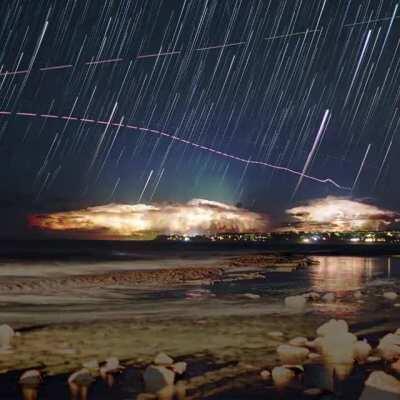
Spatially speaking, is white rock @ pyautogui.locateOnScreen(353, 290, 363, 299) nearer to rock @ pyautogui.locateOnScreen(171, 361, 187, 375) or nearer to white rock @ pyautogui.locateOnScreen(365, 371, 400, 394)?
rock @ pyautogui.locateOnScreen(171, 361, 187, 375)

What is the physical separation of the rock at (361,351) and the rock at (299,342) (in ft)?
4.20

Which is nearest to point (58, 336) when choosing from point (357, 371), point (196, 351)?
point (196, 351)

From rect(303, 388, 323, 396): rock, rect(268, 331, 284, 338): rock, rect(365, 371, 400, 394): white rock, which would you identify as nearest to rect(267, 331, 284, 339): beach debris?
rect(268, 331, 284, 338): rock

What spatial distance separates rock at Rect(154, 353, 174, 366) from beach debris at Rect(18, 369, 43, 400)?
2.41 m

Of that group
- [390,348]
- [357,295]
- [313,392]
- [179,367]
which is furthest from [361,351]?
[357,295]

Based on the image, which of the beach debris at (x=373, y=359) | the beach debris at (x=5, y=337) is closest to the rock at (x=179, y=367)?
the beach debris at (x=373, y=359)

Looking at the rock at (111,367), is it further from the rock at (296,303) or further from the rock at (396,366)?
the rock at (296,303)

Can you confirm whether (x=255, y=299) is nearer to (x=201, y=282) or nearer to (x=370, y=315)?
(x=370, y=315)

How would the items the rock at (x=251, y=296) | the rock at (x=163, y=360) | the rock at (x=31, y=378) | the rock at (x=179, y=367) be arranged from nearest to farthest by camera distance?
the rock at (x=31, y=378)
the rock at (x=179, y=367)
the rock at (x=163, y=360)
the rock at (x=251, y=296)

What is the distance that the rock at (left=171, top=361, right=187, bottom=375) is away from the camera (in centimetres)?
1135

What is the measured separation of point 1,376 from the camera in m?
11.2

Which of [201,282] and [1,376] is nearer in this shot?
[1,376]

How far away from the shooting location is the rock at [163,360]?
12.1 meters

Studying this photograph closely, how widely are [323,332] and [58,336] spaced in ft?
23.5
